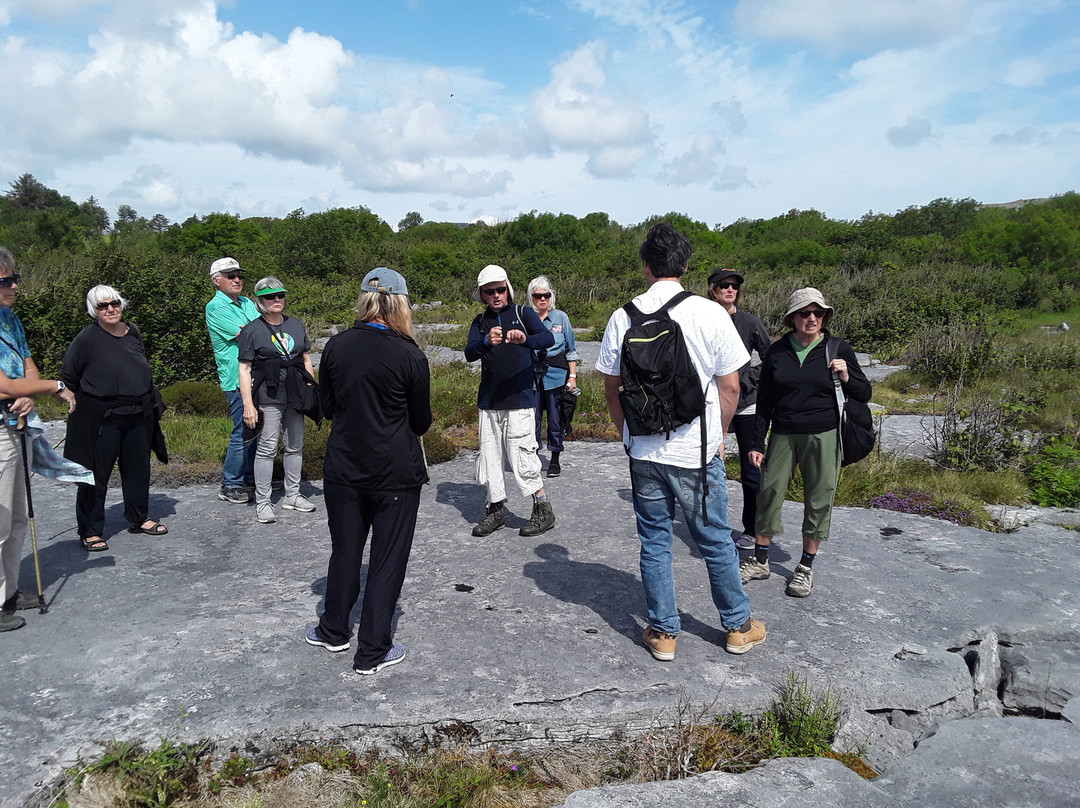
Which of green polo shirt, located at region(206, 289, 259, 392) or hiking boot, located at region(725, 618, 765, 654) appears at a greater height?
green polo shirt, located at region(206, 289, 259, 392)

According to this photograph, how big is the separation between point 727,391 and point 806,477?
1.27 m

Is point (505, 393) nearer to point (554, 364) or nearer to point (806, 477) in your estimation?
point (554, 364)

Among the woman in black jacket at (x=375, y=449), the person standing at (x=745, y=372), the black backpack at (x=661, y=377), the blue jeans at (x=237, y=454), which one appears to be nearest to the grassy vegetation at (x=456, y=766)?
the woman in black jacket at (x=375, y=449)

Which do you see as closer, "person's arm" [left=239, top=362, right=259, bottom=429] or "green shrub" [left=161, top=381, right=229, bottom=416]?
"person's arm" [left=239, top=362, right=259, bottom=429]

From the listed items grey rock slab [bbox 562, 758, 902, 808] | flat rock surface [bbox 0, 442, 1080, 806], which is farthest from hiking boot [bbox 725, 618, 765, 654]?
grey rock slab [bbox 562, 758, 902, 808]

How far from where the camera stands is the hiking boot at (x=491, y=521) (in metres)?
5.25

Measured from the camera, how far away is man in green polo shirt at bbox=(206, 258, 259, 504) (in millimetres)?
5637

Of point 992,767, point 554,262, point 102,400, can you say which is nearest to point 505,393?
point 102,400

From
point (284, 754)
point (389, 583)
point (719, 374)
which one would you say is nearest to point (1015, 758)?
point (719, 374)

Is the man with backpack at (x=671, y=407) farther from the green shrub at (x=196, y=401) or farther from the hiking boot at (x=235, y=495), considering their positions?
the green shrub at (x=196, y=401)

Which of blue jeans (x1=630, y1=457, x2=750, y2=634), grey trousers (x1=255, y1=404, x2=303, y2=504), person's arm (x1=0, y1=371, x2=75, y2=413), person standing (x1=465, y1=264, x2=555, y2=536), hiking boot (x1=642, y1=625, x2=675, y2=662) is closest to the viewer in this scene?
blue jeans (x1=630, y1=457, x2=750, y2=634)

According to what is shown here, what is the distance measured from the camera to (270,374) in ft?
17.3

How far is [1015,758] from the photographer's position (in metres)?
2.90

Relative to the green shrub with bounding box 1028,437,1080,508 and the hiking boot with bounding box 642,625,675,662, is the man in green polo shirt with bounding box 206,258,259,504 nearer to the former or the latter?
the hiking boot with bounding box 642,625,675,662
